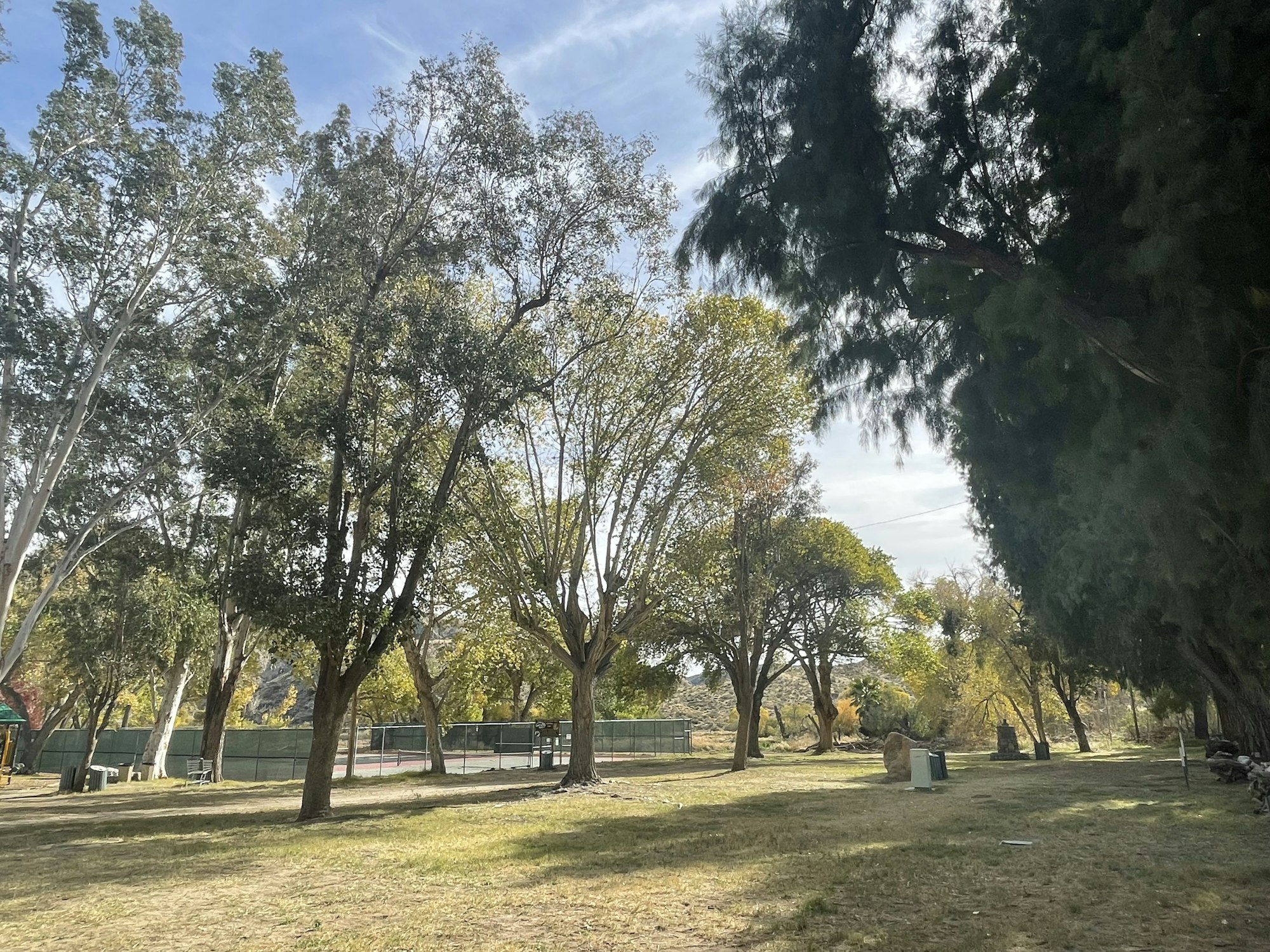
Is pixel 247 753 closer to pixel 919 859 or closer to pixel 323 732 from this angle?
pixel 323 732

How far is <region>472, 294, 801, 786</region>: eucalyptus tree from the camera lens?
16688 millimetres

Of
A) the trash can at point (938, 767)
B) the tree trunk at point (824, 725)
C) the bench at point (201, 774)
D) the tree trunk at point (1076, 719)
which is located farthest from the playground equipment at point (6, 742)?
the tree trunk at point (1076, 719)

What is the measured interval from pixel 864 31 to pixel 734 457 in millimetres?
11171

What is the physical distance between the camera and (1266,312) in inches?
180

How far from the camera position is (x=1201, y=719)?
31.8 meters

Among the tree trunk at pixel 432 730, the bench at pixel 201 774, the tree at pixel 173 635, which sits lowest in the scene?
the bench at pixel 201 774

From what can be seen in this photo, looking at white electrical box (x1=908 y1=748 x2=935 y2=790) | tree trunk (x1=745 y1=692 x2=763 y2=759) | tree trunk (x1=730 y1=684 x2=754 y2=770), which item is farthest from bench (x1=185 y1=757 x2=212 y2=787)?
tree trunk (x1=745 y1=692 x2=763 y2=759)

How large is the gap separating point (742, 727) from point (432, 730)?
383 inches

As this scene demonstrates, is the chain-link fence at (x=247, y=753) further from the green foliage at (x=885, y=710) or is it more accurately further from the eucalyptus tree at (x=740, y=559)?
the green foliage at (x=885, y=710)

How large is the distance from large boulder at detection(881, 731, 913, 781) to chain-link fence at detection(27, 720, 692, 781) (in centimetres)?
889

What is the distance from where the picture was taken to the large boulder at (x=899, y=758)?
61.0 ft

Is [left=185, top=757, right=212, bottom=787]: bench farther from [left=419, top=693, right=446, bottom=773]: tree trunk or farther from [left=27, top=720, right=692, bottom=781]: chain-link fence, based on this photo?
[left=419, top=693, right=446, bottom=773]: tree trunk

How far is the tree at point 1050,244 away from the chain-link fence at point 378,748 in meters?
17.9

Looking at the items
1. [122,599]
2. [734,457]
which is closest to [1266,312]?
[734,457]
